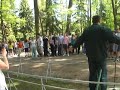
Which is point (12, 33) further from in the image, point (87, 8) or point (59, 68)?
point (59, 68)

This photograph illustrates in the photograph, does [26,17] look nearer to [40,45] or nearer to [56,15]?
[56,15]

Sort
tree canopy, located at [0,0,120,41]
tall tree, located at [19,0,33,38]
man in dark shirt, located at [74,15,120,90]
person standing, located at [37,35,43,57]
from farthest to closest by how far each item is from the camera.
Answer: tall tree, located at [19,0,33,38], tree canopy, located at [0,0,120,41], person standing, located at [37,35,43,57], man in dark shirt, located at [74,15,120,90]

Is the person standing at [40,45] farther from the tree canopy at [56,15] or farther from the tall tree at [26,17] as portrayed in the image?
the tall tree at [26,17]

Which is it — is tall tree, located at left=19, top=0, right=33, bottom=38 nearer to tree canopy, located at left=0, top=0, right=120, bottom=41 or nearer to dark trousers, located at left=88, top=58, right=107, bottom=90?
tree canopy, located at left=0, top=0, right=120, bottom=41

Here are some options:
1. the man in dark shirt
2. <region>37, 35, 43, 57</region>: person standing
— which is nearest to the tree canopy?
<region>37, 35, 43, 57</region>: person standing

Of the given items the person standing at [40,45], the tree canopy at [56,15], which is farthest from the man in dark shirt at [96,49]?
the tree canopy at [56,15]

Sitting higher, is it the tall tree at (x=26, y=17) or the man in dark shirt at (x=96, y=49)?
the man in dark shirt at (x=96, y=49)

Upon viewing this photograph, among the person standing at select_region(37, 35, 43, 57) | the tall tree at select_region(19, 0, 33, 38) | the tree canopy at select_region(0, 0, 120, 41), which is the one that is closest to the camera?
the person standing at select_region(37, 35, 43, 57)

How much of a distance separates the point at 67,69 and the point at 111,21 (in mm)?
42148

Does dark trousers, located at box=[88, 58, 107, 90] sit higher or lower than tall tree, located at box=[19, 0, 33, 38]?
higher

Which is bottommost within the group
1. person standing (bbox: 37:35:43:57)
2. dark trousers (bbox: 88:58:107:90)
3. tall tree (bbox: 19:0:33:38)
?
tall tree (bbox: 19:0:33:38)

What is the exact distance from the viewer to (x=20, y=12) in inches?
3374

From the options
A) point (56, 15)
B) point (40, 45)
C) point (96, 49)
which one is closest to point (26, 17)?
point (56, 15)

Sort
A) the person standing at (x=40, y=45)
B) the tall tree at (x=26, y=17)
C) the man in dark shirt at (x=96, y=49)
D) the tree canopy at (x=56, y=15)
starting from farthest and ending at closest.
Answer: the tall tree at (x=26, y=17), the tree canopy at (x=56, y=15), the person standing at (x=40, y=45), the man in dark shirt at (x=96, y=49)
